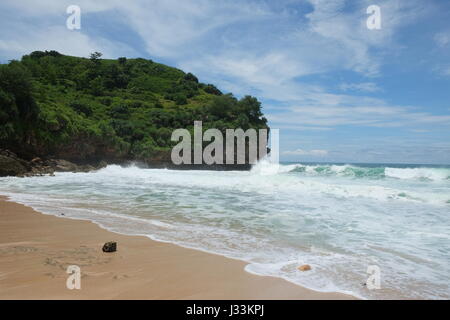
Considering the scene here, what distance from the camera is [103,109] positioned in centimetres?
4391

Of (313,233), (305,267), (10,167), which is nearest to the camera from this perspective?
(305,267)

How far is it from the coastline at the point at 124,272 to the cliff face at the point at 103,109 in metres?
20.4

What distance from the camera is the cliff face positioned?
2312 cm

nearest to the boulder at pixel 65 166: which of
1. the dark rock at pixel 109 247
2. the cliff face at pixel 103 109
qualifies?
the cliff face at pixel 103 109

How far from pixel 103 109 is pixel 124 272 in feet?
145

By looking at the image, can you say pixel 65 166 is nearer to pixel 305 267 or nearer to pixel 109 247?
pixel 109 247

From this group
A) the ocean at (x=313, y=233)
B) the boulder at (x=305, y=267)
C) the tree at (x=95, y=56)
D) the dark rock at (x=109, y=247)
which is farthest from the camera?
the tree at (x=95, y=56)

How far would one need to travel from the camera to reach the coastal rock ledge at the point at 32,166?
19.9 m

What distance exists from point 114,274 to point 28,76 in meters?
25.2

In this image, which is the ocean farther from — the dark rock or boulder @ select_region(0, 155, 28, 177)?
boulder @ select_region(0, 155, 28, 177)

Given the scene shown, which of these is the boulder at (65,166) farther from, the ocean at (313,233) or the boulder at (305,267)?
the boulder at (305,267)

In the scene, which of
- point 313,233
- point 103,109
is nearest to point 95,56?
point 103,109
